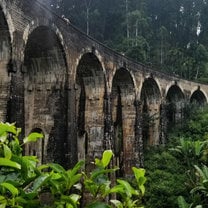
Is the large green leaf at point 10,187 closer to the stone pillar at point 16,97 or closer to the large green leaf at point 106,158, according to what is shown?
the large green leaf at point 106,158

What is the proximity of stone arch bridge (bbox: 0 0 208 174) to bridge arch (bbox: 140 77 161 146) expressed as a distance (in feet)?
5.23

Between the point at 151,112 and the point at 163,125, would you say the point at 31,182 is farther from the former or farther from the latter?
the point at 151,112

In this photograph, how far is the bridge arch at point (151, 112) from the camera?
870 inches

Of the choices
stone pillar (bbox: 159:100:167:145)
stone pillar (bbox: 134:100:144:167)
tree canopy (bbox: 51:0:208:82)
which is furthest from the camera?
tree canopy (bbox: 51:0:208:82)

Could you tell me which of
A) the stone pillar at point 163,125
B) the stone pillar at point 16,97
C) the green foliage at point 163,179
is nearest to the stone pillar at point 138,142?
the green foliage at point 163,179

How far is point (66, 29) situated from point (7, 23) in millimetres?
3684

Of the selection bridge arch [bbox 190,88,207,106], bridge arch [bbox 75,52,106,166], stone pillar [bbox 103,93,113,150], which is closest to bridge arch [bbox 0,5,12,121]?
bridge arch [bbox 75,52,106,166]

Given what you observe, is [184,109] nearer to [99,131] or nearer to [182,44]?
[99,131]

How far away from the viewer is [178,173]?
17.3 meters

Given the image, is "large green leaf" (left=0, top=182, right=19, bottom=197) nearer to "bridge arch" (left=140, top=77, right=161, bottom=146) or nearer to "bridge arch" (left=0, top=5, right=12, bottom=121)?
"bridge arch" (left=0, top=5, right=12, bottom=121)

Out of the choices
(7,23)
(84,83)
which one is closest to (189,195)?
(84,83)

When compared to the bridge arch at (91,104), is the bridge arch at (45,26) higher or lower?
higher

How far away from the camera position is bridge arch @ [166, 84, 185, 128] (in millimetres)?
24609

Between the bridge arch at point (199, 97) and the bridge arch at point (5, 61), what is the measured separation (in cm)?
1978
